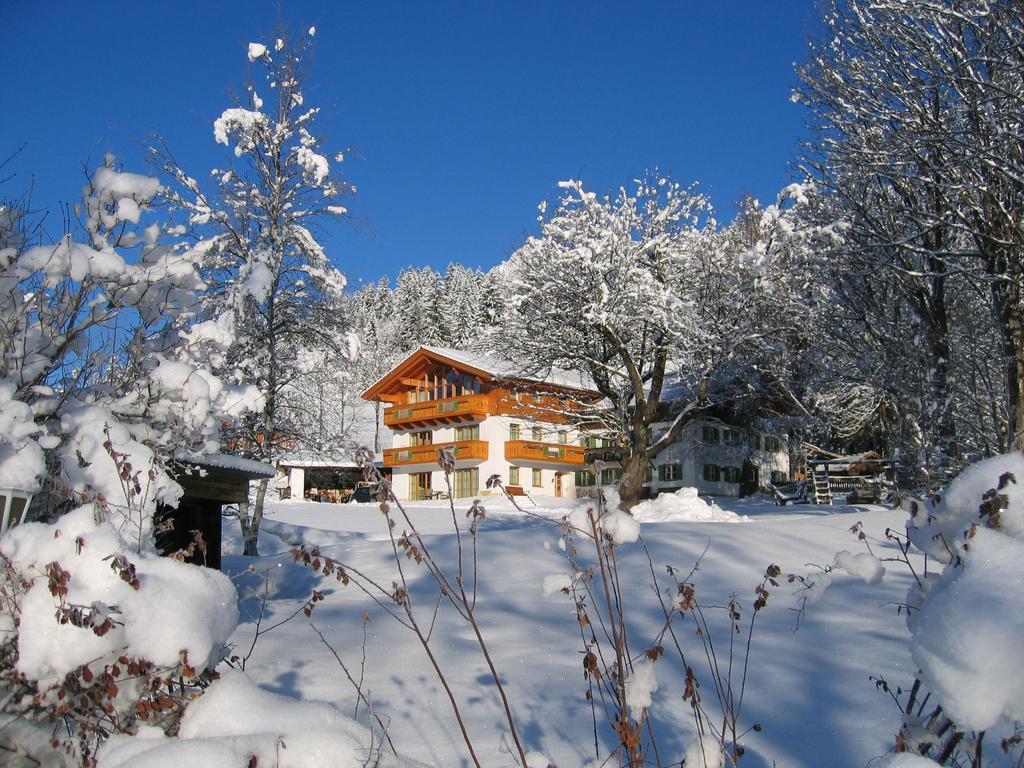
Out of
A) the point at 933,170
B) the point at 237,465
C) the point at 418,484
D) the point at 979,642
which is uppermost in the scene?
the point at 933,170

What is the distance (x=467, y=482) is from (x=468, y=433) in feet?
7.65

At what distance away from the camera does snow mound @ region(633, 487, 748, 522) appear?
1989cm

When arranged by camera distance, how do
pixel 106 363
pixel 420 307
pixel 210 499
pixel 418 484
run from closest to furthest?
pixel 106 363, pixel 210 499, pixel 418 484, pixel 420 307

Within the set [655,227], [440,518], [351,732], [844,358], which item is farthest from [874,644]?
[440,518]

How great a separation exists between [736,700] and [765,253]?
16.4 meters

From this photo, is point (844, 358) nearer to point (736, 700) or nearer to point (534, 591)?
point (534, 591)

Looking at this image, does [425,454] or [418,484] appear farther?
[418,484]

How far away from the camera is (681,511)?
20484 millimetres

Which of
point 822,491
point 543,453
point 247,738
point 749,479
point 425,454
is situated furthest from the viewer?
point 425,454

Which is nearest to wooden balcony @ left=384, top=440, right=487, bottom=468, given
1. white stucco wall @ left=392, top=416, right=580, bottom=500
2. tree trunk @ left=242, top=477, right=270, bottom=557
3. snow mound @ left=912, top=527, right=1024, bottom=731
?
white stucco wall @ left=392, top=416, right=580, bottom=500

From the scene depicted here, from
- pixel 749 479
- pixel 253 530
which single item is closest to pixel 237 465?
pixel 253 530

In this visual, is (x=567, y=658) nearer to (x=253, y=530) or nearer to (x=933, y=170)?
(x=933, y=170)

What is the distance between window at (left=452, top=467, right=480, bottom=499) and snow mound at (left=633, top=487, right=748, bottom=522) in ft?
47.9

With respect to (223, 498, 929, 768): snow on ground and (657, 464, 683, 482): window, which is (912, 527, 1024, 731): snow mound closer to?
(223, 498, 929, 768): snow on ground
